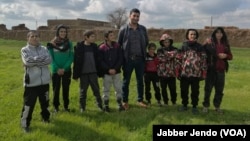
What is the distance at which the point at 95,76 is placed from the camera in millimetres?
8273

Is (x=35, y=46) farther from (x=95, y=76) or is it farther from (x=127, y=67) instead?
(x=127, y=67)

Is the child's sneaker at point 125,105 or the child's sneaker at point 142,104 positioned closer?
the child's sneaker at point 125,105

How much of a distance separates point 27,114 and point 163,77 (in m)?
3.35

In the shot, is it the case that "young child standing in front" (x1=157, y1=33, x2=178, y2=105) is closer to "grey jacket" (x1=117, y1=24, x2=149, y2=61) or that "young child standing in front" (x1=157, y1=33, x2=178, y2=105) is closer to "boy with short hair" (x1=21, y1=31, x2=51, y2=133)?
"grey jacket" (x1=117, y1=24, x2=149, y2=61)

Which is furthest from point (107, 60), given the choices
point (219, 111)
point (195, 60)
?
point (219, 111)

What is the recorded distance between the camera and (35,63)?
6875mm

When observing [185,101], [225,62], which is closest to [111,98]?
[185,101]

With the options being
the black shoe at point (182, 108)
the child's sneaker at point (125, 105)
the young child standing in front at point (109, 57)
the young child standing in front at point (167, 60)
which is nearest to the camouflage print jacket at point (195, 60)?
the young child standing in front at point (167, 60)

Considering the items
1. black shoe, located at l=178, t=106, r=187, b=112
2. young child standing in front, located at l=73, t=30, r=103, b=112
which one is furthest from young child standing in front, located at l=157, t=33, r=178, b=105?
young child standing in front, located at l=73, t=30, r=103, b=112

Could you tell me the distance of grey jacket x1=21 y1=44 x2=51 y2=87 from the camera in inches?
270

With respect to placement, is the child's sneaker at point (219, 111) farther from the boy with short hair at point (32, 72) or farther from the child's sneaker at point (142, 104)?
the boy with short hair at point (32, 72)

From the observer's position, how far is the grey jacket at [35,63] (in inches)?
270

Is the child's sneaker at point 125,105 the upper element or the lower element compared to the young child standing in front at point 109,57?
lower

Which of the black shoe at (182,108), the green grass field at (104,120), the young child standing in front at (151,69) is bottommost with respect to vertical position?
the green grass field at (104,120)
